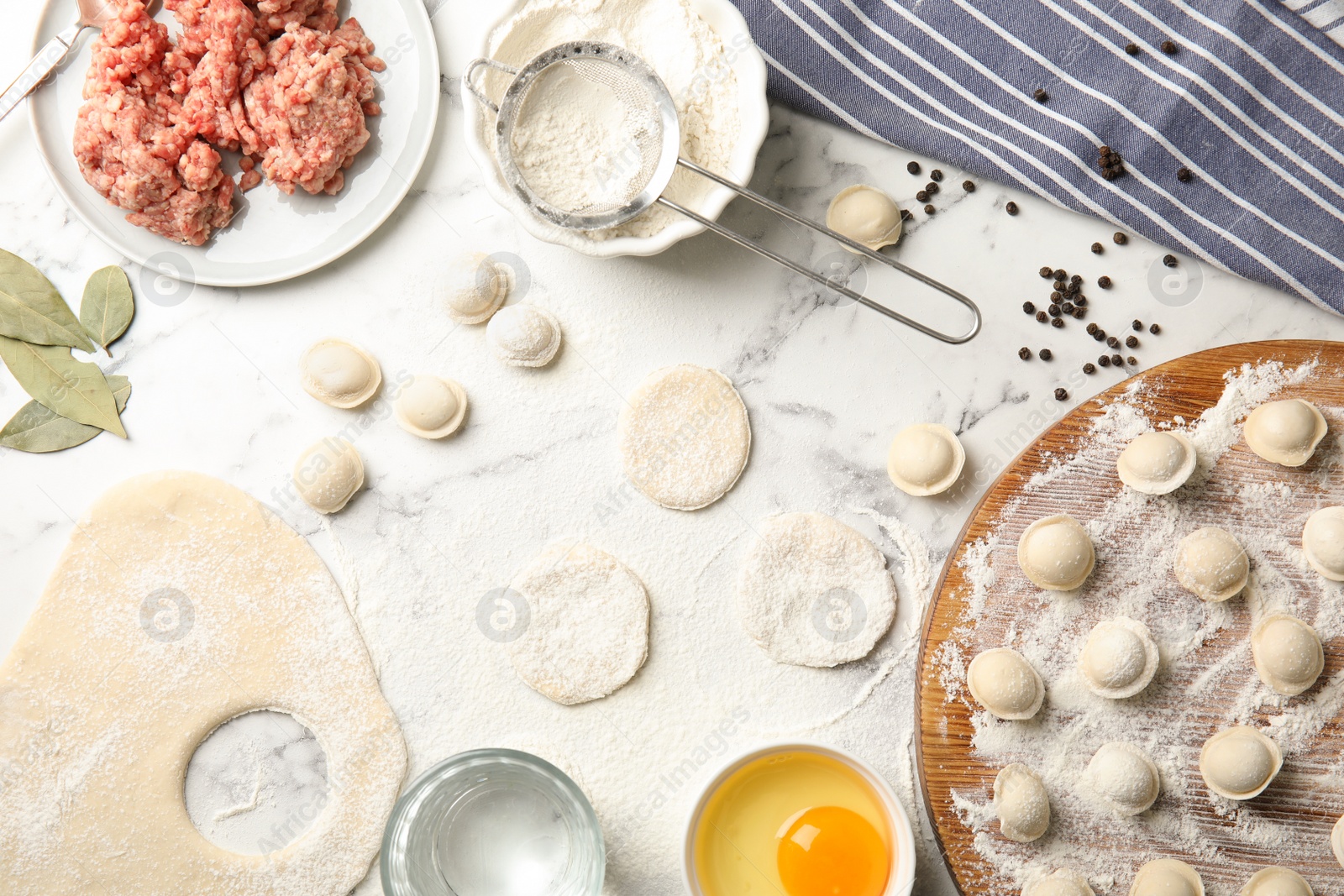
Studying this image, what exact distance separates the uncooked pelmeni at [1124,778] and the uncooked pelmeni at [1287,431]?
50 cm

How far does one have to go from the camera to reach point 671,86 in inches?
53.6

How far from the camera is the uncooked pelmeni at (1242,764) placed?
1.25m

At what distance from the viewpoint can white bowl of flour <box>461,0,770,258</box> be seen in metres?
1.31

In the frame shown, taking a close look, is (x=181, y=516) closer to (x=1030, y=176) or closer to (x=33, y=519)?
(x=33, y=519)

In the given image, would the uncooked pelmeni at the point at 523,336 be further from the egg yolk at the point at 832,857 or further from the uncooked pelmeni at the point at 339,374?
the egg yolk at the point at 832,857

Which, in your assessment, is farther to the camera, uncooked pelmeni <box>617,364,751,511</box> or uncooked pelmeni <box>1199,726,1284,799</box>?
uncooked pelmeni <box>617,364,751,511</box>

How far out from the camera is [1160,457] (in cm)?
127

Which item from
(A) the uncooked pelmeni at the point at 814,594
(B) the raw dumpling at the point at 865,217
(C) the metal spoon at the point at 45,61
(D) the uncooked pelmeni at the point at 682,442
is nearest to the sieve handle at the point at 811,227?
(B) the raw dumpling at the point at 865,217

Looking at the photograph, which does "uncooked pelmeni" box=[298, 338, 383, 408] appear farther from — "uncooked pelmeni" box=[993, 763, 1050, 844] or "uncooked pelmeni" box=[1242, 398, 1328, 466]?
"uncooked pelmeni" box=[1242, 398, 1328, 466]

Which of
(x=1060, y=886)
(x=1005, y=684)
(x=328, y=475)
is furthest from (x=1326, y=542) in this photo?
(x=328, y=475)

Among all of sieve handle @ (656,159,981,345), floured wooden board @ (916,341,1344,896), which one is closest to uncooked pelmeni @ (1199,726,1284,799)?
floured wooden board @ (916,341,1344,896)

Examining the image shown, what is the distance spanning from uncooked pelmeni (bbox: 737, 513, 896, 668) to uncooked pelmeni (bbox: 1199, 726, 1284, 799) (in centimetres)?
51

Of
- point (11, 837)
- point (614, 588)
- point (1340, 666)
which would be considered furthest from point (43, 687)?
point (1340, 666)

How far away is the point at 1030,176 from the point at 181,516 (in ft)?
5.03
